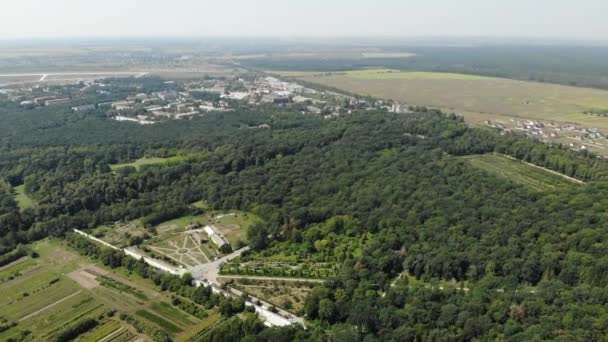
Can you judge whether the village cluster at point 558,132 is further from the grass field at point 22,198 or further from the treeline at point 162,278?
the grass field at point 22,198

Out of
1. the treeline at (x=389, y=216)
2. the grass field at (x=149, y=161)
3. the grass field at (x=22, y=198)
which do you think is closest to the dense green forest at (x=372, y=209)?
the treeline at (x=389, y=216)

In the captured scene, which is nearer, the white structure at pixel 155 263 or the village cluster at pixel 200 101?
the white structure at pixel 155 263

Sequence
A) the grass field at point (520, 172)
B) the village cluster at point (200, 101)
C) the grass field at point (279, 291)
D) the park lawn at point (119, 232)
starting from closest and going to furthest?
1. the grass field at point (279, 291)
2. the park lawn at point (119, 232)
3. the grass field at point (520, 172)
4. the village cluster at point (200, 101)

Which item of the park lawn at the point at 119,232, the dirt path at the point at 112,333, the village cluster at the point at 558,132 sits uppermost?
the village cluster at the point at 558,132

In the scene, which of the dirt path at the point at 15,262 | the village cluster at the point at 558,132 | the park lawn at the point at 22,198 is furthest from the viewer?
the village cluster at the point at 558,132

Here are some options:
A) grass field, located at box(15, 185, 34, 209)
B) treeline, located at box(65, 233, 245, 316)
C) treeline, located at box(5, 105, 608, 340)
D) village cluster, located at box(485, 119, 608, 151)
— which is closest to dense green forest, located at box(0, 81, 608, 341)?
treeline, located at box(5, 105, 608, 340)

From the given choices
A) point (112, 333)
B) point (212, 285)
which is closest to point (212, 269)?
point (212, 285)

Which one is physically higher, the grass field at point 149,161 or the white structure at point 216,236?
the grass field at point 149,161
